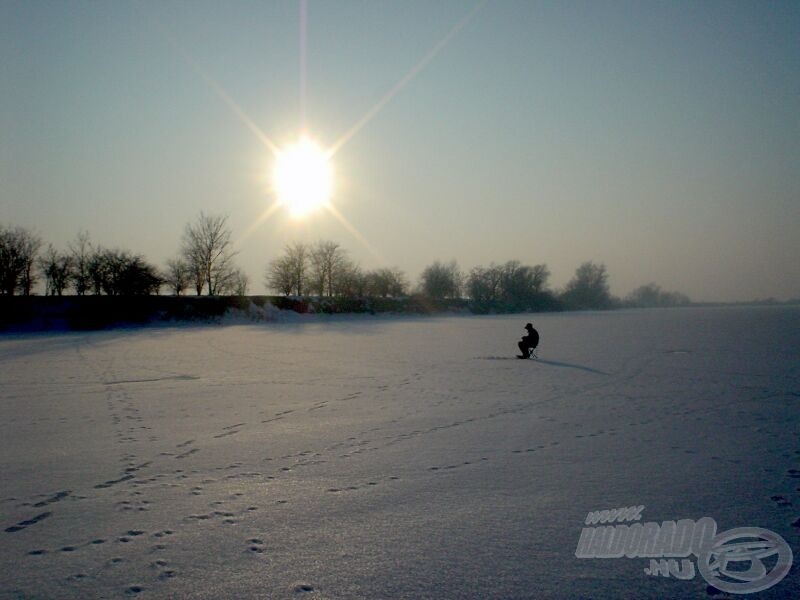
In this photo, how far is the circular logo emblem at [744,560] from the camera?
12.0 ft

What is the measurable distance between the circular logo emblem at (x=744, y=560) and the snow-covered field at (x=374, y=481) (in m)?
0.12

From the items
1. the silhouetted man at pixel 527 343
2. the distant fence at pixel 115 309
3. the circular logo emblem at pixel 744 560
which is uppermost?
the distant fence at pixel 115 309

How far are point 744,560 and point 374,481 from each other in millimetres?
3556

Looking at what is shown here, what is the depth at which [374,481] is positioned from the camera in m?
5.80

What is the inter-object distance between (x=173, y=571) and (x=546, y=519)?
10.7ft

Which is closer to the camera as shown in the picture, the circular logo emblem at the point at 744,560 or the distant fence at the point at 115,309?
the circular logo emblem at the point at 744,560

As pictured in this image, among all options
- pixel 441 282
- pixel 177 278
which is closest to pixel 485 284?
pixel 441 282

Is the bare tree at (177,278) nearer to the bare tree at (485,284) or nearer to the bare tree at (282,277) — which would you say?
the bare tree at (282,277)

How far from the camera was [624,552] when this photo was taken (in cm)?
410

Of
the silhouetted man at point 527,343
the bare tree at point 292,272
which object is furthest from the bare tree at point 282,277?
the silhouetted man at point 527,343

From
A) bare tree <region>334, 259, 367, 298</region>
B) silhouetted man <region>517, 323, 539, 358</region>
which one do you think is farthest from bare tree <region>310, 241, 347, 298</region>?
silhouetted man <region>517, 323, 539, 358</region>

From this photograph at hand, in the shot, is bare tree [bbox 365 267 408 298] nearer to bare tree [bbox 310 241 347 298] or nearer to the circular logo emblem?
bare tree [bbox 310 241 347 298]

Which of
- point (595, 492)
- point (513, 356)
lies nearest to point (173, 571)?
point (595, 492)

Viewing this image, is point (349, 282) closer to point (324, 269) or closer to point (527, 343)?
point (324, 269)
